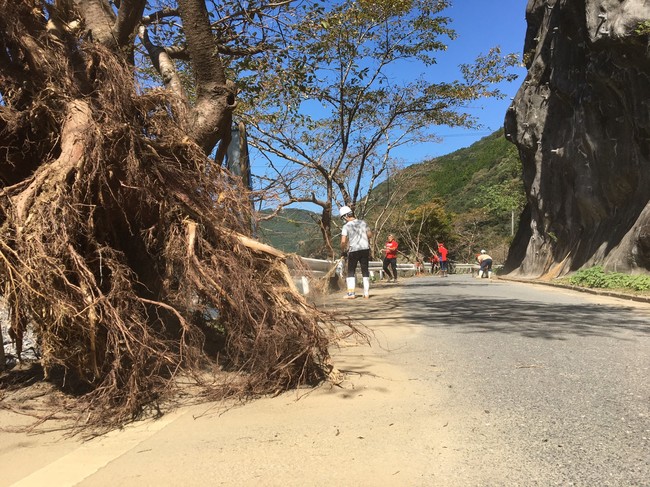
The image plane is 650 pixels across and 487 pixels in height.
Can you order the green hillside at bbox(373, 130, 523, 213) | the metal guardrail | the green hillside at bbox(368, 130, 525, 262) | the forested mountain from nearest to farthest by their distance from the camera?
the metal guardrail → the forested mountain → the green hillside at bbox(368, 130, 525, 262) → the green hillside at bbox(373, 130, 523, 213)

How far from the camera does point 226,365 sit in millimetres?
4570

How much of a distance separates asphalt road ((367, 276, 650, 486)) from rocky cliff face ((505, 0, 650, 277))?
9.67 m

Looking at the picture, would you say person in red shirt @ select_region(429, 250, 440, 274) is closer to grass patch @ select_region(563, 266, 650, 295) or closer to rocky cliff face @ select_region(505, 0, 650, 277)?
rocky cliff face @ select_region(505, 0, 650, 277)

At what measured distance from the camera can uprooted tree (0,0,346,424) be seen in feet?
11.6

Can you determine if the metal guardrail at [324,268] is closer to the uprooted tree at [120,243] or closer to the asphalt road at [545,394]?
the uprooted tree at [120,243]

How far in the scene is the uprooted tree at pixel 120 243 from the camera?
354 centimetres

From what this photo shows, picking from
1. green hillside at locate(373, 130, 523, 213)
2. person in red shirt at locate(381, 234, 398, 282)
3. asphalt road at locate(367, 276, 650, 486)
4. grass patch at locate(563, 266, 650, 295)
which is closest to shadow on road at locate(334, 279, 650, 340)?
asphalt road at locate(367, 276, 650, 486)

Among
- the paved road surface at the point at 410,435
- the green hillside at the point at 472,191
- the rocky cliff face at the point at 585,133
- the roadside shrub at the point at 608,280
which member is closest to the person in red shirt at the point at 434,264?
the green hillside at the point at 472,191

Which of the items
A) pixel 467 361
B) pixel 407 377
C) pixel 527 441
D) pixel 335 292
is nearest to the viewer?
pixel 527 441

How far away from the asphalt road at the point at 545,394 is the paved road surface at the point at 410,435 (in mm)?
11

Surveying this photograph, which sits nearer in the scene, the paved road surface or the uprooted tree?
the paved road surface

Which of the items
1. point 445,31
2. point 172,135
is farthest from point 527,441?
point 445,31

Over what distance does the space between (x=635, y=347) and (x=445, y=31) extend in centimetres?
1338

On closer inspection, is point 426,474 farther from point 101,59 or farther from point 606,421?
point 101,59
